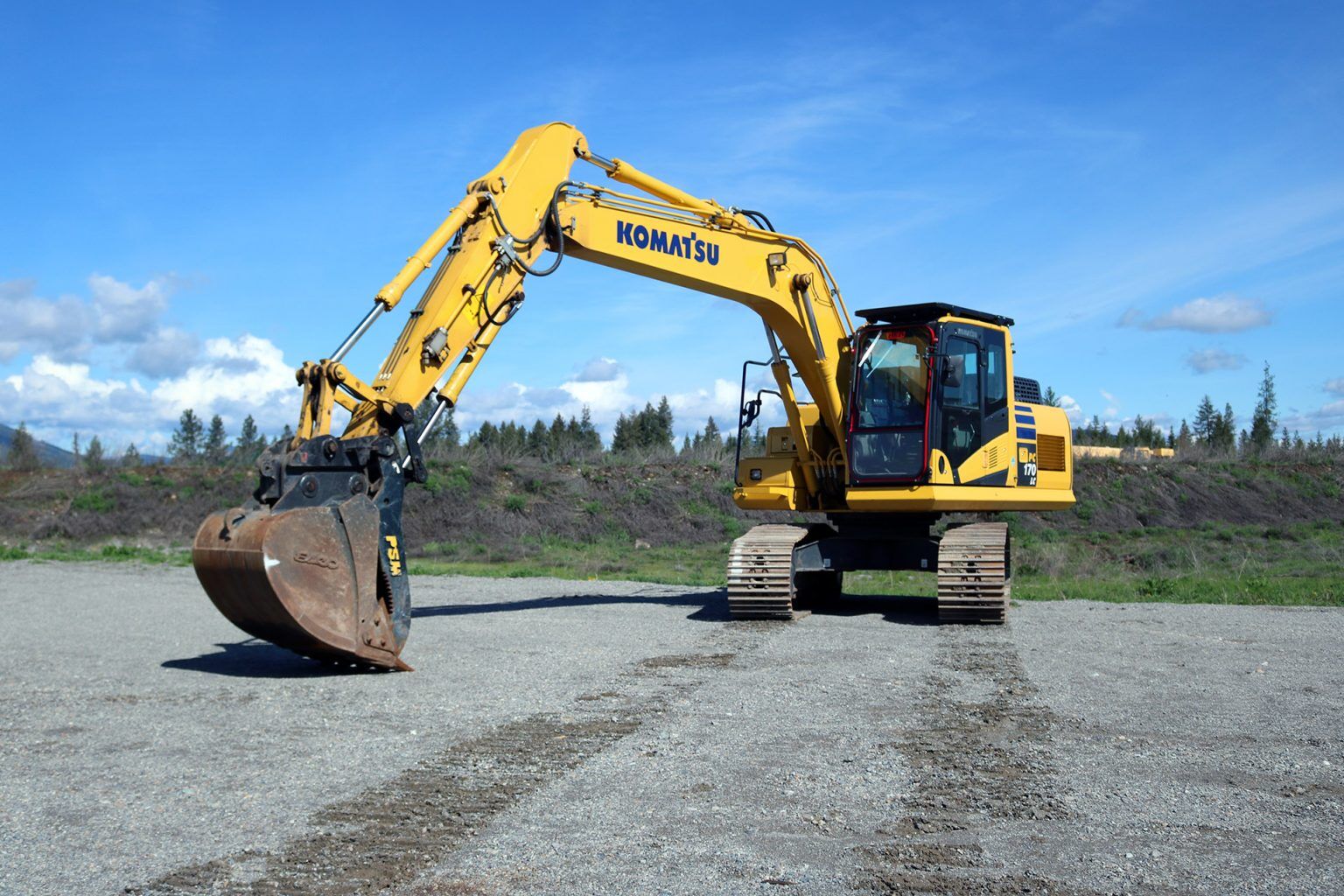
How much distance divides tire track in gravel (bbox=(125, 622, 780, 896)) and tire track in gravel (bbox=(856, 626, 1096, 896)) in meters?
1.82

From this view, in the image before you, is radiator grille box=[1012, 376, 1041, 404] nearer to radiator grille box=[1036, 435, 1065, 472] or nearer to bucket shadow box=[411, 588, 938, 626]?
radiator grille box=[1036, 435, 1065, 472]

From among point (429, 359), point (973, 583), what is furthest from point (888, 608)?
point (429, 359)

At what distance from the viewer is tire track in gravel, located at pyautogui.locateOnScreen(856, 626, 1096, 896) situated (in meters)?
4.64

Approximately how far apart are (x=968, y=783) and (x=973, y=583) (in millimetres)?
7318

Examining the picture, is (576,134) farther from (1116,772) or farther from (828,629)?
→ (1116,772)

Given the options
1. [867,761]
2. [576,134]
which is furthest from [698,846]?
[576,134]

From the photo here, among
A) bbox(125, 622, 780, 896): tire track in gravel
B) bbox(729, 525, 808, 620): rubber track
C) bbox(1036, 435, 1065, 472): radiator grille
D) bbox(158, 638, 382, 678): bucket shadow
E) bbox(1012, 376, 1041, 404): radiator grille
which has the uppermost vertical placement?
bbox(1012, 376, 1041, 404): radiator grille

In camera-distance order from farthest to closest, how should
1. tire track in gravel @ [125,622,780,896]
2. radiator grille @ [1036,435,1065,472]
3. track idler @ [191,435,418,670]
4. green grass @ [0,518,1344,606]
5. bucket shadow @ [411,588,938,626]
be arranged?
green grass @ [0,518,1344,606], radiator grille @ [1036,435,1065,472], bucket shadow @ [411,588,938,626], track idler @ [191,435,418,670], tire track in gravel @ [125,622,780,896]

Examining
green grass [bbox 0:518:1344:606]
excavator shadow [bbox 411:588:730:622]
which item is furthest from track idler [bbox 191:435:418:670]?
green grass [bbox 0:518:1344:606]

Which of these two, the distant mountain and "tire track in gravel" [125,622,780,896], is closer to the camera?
"tire track in gravel" [125,622,780,896]

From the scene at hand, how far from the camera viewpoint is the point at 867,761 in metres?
6.66

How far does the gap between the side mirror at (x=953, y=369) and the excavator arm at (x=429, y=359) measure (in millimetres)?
1467

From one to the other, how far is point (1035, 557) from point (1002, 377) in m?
11.9

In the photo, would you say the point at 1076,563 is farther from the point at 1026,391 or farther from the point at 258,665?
the point at 258,665
